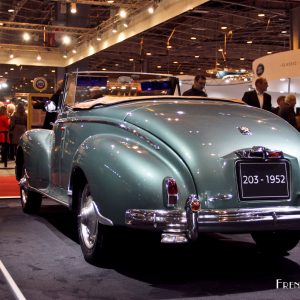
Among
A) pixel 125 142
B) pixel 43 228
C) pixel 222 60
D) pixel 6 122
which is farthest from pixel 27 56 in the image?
pixel 125 142

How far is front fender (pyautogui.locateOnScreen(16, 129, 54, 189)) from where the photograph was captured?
6.13 meters

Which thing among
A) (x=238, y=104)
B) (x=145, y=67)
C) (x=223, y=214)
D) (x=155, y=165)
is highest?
(x=145, y=67)

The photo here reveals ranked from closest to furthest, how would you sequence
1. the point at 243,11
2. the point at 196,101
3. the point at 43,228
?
1. the point at 196,101
2. the point at 43,228
3. the point at 243,11

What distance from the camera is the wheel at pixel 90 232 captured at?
4270mm

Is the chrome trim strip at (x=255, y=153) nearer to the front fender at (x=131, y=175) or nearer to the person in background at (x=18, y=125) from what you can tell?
the front fender at (x=131, y=175)

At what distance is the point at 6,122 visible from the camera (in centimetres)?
1406

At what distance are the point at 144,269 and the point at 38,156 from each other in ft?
8.12

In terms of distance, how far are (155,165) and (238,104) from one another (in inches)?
57.4

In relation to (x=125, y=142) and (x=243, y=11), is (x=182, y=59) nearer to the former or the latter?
(x=243, y=11)

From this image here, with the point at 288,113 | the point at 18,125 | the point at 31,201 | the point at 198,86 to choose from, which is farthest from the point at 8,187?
the point at 18,125

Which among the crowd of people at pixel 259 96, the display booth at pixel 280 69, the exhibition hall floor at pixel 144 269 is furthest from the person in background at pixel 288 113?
the display booth at pixel 280 69

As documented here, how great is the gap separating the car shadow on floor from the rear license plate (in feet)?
2.06

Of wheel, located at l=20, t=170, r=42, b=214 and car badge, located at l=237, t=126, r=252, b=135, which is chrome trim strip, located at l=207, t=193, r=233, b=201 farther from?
wheel, located at l=20, t=170, r=42, b=214

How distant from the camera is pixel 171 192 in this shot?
3.76m
